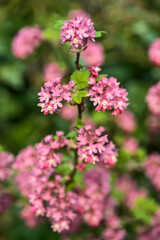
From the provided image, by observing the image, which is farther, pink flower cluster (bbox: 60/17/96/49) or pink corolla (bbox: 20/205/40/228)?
pink corolla (bbox: 20/205/40/228)

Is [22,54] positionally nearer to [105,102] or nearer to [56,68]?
[56,68]

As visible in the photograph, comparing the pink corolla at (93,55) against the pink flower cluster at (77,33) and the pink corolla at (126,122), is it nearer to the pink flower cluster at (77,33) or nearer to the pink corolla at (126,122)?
the pink corolla at (126,122)

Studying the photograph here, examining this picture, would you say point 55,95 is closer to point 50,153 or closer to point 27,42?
point 50,153

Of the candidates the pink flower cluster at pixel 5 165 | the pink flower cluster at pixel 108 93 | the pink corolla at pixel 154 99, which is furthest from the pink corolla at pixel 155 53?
the pink flower cluster at pixel 108 93

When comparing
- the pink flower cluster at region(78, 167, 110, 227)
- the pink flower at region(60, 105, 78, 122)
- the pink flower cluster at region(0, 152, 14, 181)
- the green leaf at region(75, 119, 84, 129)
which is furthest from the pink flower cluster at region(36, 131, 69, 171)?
the pink flower at region(60, 105, 78, 122)

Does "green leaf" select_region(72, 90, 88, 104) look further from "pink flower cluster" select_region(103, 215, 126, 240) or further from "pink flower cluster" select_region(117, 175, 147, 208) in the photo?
"pink flower cluster" select_region(117, 175, 147, 208)

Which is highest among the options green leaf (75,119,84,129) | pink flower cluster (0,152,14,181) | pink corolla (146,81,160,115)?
pink corolla (146,81,160,115)

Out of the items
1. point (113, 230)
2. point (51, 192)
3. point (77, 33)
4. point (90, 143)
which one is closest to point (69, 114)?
point (113, 230)
